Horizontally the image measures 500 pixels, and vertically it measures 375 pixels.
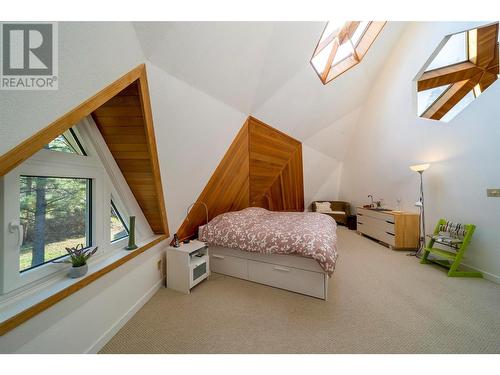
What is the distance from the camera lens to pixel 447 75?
10.5 feet

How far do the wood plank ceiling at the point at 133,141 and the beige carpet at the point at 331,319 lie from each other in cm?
110

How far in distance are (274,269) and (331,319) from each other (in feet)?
2.46

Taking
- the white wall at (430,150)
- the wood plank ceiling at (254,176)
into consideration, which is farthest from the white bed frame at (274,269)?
the white wall at (430,150)

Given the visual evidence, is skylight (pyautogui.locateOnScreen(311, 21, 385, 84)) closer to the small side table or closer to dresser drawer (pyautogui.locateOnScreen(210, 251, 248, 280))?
dresser drawer (pyautogui.locateOnScreen(210, 251, 248, 280))

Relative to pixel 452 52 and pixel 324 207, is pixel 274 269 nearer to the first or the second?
pixel 324 207

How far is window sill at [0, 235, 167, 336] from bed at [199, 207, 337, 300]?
1.30 m

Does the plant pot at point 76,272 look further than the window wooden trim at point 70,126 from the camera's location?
Yes

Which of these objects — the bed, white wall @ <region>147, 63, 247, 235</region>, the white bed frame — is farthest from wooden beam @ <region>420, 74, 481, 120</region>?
the white bed frame

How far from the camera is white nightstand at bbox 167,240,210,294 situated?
2205mm

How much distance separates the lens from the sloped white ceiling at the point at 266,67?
1.44 m

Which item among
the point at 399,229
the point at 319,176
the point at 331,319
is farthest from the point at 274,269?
the point at 319,176

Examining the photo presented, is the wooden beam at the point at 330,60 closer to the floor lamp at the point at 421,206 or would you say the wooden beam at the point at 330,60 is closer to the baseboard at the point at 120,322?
the floor lamp at the point at 421,206

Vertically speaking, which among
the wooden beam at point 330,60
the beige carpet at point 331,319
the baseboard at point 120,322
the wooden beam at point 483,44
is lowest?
the beige carpet at point 331,319
